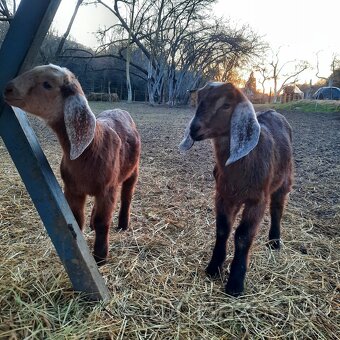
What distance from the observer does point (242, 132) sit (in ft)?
7.25

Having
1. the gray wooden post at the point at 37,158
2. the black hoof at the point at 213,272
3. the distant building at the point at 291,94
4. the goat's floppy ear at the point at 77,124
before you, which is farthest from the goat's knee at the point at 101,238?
the distant building at the point at 291,94

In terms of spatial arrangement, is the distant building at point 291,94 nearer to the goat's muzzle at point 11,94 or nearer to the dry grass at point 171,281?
the dry grass at point 171,281

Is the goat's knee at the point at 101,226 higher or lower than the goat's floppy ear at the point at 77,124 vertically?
lower

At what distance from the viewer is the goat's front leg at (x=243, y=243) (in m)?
2.22

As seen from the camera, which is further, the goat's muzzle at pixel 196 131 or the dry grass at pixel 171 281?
the goat's muzzle at pixel 196 131

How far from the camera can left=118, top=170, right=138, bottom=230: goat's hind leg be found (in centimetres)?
315

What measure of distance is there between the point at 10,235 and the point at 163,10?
2730 centimetres

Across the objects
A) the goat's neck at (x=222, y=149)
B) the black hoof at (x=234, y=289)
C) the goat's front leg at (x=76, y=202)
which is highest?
the goat's neck at (x=222, y=149)

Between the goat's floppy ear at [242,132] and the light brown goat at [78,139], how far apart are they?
88 cm

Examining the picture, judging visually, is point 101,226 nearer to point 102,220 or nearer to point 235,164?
point 102,220

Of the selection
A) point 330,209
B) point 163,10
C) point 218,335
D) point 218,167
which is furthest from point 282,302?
point 163,10

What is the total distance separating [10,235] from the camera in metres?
2.74

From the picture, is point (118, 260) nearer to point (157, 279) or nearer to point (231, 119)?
point (157, 279)

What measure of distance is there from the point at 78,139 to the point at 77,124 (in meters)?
0.09
